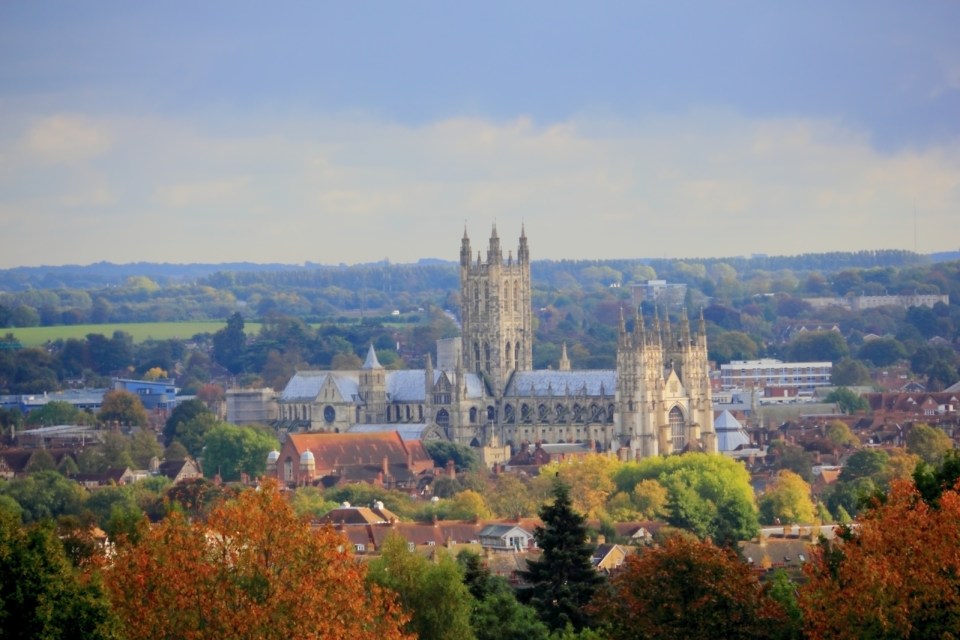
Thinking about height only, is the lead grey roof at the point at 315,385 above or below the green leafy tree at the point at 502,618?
below

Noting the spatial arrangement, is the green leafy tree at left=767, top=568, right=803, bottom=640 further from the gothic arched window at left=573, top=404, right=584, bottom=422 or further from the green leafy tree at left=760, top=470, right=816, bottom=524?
the gothic arched window at left=573, top=404, right=584, bottom=422

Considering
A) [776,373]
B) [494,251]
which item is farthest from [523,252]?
[776,373]

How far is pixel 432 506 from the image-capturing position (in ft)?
313

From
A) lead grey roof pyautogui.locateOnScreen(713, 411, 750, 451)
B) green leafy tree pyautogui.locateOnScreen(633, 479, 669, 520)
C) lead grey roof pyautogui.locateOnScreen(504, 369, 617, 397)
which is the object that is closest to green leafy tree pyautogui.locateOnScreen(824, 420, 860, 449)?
lead grey roof pyautogui.locateOnScreen(713, 411, 750, 451)

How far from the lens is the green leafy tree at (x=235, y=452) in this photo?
115 m

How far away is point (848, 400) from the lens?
498ft

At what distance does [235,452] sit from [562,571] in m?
63.2

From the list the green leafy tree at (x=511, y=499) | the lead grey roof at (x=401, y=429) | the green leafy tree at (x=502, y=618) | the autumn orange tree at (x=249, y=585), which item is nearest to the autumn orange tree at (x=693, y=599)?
the green leafy tree at (x=502, y=618)

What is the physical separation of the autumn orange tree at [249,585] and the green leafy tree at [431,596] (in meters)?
5.01

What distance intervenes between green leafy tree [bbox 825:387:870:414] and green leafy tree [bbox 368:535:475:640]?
10254 centimetres

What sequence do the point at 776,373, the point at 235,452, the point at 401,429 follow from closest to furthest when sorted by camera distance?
the point at 235,452 → the point at 401,429 → the point at 776,373

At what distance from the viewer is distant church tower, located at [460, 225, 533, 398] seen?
128000mm

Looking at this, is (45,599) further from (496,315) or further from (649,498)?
(496,315)

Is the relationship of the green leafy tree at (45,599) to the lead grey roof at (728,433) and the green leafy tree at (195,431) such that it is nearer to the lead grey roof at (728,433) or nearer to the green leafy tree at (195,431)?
the lead grey roof at (728,433)
